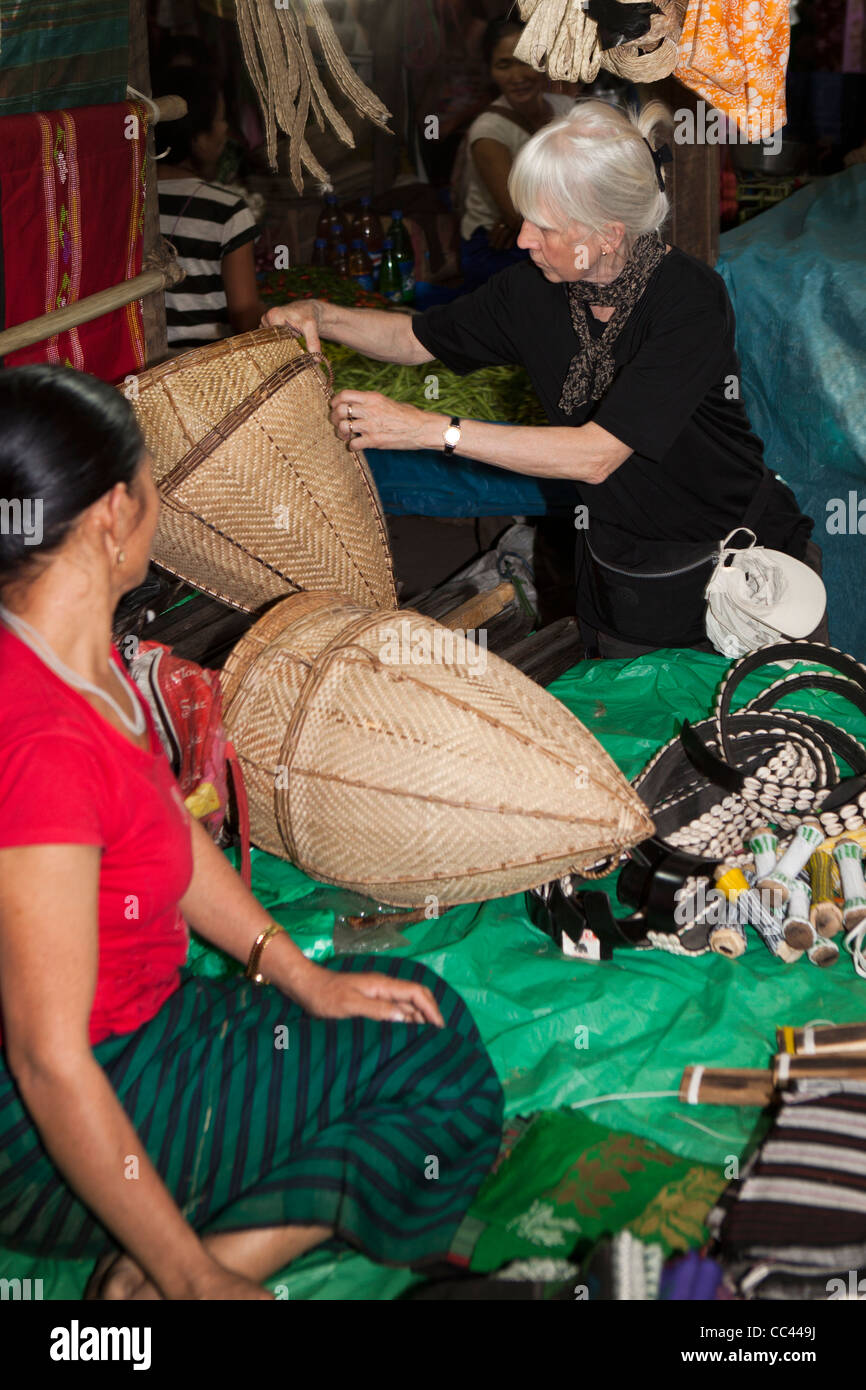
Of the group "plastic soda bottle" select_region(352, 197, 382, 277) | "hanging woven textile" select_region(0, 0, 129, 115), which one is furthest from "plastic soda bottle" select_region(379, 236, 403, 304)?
"hanging woven textile" select_region(0, 0, 129, 115)

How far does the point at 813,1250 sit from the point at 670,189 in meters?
3.42

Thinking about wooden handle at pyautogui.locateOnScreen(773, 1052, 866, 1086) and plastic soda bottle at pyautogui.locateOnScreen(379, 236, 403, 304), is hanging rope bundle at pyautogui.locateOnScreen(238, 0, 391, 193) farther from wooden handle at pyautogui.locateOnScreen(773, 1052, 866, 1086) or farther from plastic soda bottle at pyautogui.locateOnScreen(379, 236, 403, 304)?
plastic soda bottle at pyautogui.locateOnScreen(379, 236, 403, 304)

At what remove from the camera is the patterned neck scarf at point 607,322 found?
9.67ft

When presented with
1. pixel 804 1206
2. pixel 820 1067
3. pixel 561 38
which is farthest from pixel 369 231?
pixel 804 1206

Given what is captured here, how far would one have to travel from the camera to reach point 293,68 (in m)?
3.18

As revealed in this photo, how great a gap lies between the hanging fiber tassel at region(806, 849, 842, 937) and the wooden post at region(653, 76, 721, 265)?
2.59 metres

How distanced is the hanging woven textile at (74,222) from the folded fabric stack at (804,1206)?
2.50 meters

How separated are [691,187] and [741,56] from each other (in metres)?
1.03

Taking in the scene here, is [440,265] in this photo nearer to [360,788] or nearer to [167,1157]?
[360,788]

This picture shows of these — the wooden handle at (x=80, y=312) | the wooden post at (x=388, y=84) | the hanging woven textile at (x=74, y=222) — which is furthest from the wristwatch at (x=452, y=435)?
the wooden post at (x=388, y=84)

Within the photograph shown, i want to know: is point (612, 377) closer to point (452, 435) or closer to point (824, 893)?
point (452, 435)

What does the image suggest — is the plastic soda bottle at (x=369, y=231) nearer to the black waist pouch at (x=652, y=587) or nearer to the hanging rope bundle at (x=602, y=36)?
the hanging rope bundle at (x=602, y=36)

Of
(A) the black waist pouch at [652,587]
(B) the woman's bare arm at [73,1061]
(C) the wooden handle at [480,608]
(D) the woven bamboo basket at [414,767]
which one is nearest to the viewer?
(B) the woman's bare arm at [73,1061]

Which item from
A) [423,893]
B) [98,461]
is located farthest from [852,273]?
[98,461]
